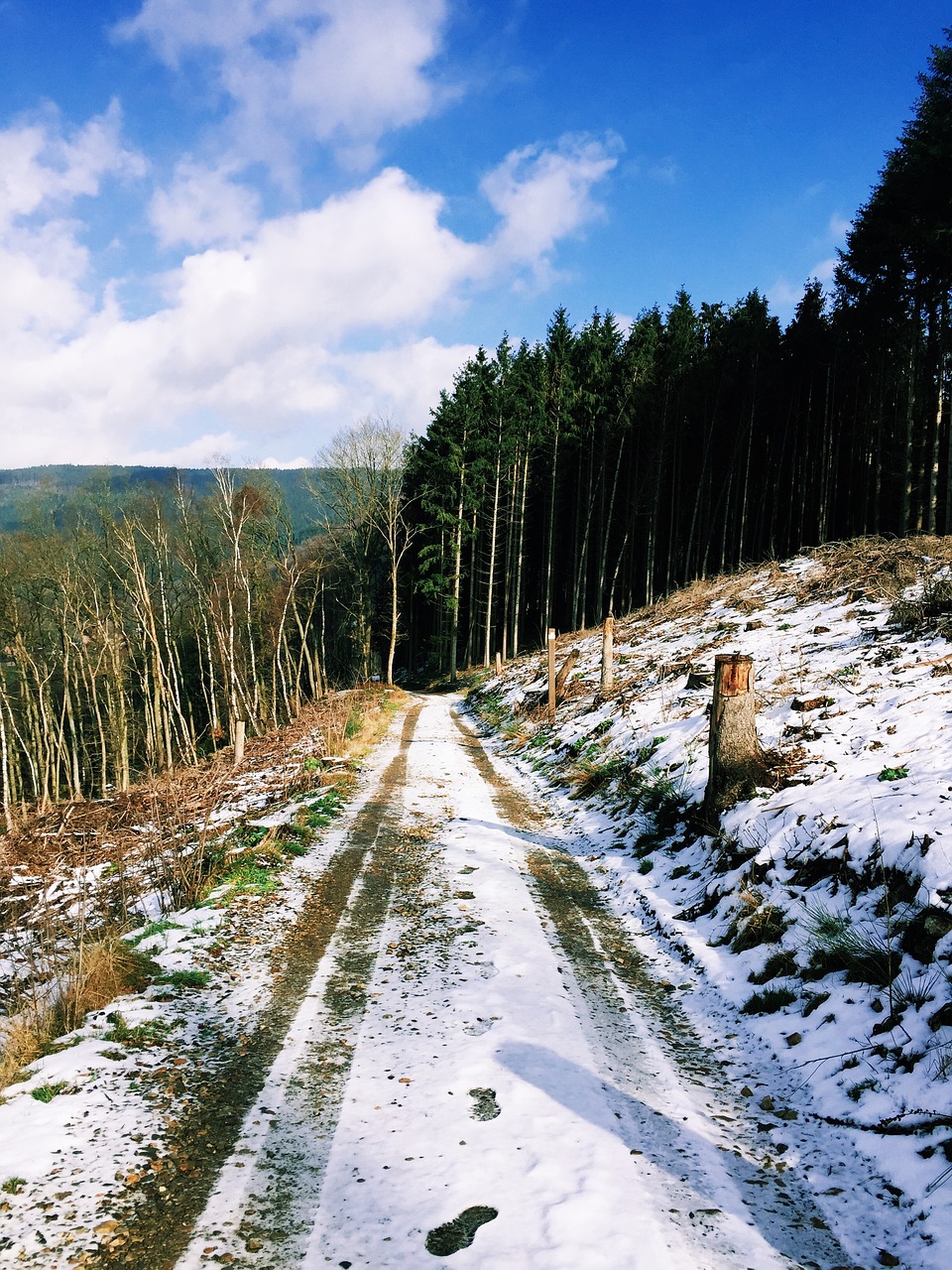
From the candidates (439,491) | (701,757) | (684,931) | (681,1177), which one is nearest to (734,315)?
(439,491)

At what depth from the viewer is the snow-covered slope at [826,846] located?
3736 mm

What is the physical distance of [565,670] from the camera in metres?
18.7

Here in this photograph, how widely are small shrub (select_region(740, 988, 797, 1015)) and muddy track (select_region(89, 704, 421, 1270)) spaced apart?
9.62ft

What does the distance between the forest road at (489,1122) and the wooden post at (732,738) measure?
2.07 metres

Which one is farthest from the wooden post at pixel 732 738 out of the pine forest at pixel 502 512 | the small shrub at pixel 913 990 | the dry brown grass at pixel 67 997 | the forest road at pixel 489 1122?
the pine forest at pixel 502 512

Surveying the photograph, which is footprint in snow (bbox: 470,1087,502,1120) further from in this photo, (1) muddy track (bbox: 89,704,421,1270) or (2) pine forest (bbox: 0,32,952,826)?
(2) pine forest (bbox: 0,32,952,826)

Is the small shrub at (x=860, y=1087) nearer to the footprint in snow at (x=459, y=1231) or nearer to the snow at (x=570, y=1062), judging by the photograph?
the snow at (x=570, y=1062)

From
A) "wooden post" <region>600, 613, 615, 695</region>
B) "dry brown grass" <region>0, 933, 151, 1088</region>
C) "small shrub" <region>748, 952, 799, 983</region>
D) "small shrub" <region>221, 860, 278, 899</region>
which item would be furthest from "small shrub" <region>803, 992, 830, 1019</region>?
"wooden post" <region>600, 613, 615, 695</region>

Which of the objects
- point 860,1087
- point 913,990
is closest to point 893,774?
point 913,990

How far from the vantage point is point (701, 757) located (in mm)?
9172

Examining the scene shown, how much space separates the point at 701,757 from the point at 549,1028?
5573 millimetres

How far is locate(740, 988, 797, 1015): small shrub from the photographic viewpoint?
4.68 m

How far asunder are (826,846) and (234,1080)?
16.2 feet

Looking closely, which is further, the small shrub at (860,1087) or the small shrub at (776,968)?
the small shrub at (776,968)
